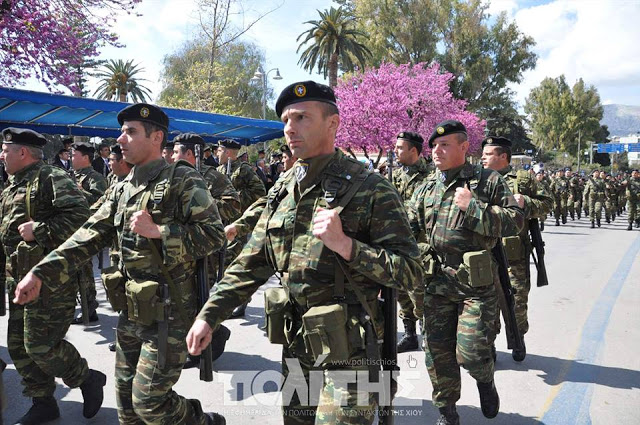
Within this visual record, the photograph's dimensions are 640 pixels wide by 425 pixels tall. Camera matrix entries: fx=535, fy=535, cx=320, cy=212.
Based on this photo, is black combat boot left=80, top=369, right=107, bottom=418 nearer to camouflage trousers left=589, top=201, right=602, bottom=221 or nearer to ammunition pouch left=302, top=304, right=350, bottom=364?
ammunition pouch left=302, top=304, right=350, bottom=364

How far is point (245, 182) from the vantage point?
752 centimetres

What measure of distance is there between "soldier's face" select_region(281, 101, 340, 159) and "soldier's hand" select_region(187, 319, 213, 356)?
88 cm

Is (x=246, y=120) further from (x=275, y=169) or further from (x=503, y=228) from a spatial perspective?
(x=503, y=228)

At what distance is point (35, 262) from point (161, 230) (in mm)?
1683

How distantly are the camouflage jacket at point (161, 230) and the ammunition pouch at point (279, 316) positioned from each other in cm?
83

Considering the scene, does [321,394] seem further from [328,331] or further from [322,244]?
[322,244]

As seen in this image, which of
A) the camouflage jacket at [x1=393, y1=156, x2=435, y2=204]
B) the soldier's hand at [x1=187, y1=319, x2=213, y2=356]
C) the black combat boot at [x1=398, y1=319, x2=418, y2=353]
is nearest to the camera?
the soldier's hand at [x1=187, y1=319, x2=213, y2=356]

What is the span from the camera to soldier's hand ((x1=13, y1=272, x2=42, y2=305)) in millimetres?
2975

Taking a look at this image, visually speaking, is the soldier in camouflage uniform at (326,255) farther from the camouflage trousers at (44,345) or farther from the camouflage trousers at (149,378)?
the camouflage trousers at (44,345)

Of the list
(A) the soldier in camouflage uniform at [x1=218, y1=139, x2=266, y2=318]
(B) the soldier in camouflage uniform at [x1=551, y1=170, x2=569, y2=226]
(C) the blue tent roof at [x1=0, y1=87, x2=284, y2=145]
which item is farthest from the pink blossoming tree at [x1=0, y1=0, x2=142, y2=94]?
(B) the soldier in camouflage uniform at [x1=551, y1=170, x2=569, y2=226]

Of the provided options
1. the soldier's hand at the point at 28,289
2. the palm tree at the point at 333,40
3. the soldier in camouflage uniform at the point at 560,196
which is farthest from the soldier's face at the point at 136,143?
the palm tree at the point at 333,40

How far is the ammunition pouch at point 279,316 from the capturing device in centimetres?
244

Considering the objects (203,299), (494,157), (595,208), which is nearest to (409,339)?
(494,157)

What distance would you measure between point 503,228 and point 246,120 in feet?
41.8
